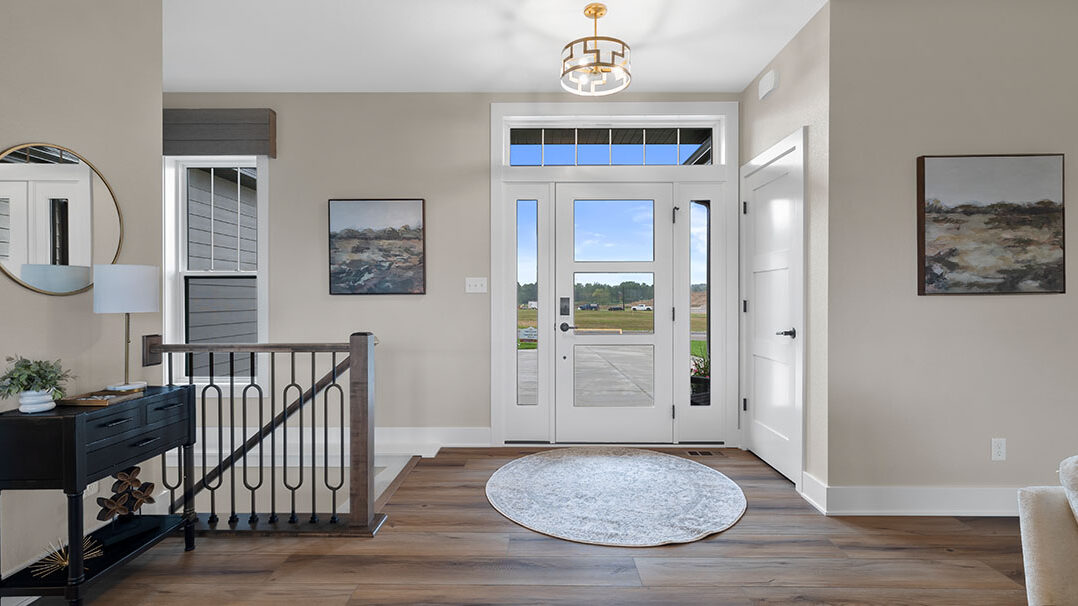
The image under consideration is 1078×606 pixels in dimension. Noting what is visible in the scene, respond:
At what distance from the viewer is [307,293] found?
164 inches

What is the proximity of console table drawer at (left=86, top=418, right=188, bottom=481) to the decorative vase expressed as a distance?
0.25m

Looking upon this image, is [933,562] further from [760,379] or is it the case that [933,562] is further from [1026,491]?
[760,379]

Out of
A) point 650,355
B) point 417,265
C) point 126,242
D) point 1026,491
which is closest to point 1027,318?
point 1026,491

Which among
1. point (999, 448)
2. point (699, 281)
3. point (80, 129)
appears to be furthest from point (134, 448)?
point (999, 448)

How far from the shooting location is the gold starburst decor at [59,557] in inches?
79.0

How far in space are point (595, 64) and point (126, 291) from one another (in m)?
2.40

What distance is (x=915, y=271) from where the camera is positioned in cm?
292

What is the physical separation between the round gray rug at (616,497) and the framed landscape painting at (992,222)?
1763mm

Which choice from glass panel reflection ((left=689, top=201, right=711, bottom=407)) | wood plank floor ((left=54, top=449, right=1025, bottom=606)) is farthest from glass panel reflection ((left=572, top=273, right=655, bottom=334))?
wood plank floor ((left=54, top=449, right=1025, bottom=606))

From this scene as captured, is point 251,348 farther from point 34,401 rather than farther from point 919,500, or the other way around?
point 919,500

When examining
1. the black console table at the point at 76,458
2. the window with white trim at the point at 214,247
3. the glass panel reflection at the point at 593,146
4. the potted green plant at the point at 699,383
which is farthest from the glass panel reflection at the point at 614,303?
the black console table at the point at 76,458

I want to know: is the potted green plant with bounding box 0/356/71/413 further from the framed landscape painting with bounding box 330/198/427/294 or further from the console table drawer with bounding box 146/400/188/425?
the framed landscape painting with bounding box 330/198/427/294

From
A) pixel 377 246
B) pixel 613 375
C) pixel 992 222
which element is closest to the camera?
pixel 992 222

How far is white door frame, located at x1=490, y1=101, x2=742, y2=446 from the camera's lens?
13.7 feet
